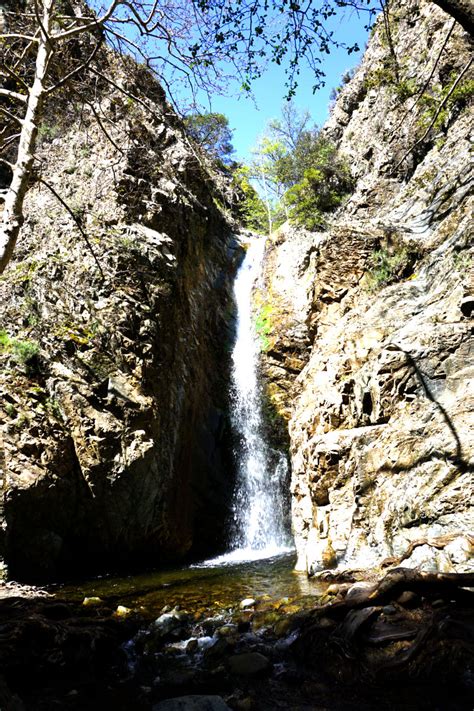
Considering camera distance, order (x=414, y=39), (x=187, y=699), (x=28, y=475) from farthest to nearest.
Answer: (x=414, y=39), (x=28, y=475), (x=187, y=699)

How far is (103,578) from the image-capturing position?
8.93 meters

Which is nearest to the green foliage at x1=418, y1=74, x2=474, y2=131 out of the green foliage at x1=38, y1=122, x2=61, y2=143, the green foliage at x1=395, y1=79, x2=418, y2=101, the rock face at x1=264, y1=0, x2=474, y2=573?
the rock face at x1=264, y1=0, x2=474, y2=573

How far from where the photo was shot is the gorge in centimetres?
390

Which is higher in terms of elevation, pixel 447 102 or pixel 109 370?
pixel 447 102

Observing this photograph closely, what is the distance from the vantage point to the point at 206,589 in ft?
24.1

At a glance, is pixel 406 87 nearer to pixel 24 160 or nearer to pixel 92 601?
pixel 24 160

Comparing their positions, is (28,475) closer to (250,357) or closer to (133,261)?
(133,261)

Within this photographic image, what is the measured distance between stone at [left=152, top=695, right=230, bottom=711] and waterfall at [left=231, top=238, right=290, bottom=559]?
27.8ft

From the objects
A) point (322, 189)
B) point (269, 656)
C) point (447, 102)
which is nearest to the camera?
point (269, 656)

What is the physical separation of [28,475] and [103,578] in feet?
9.13

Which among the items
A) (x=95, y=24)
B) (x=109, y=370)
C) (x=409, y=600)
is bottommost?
(x=409, y=600)

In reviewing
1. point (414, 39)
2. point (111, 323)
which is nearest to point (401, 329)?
point (111, 323)

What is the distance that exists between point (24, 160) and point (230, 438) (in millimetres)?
11011

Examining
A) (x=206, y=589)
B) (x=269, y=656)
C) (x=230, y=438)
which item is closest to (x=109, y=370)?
(x=206, y=589)
